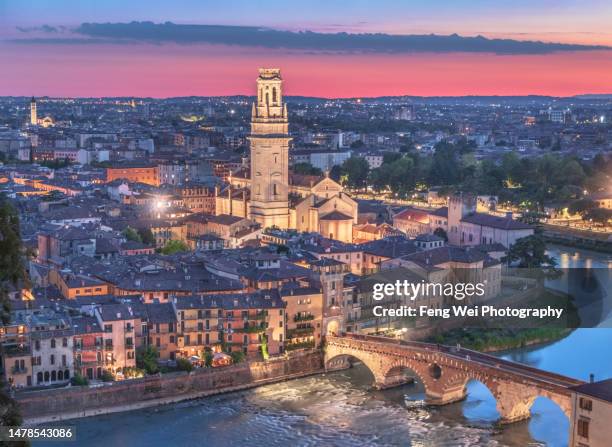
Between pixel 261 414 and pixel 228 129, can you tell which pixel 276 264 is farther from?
pixel 228 129

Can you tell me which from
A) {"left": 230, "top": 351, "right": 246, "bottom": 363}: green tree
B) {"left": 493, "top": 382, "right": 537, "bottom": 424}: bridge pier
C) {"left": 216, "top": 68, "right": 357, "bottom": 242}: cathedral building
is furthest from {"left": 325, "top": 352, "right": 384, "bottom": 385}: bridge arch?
{"left": 216, "top": 68, "right": 357, "bottom": 242}: cathedral building

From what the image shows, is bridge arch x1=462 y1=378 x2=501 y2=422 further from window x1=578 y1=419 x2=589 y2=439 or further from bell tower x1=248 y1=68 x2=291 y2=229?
bell tower x1=248 y1=68 x2=291 y2=229

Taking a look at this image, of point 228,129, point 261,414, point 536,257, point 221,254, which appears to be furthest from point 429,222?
point 228,129

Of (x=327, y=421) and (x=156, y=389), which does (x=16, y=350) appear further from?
(x=327, y=421)

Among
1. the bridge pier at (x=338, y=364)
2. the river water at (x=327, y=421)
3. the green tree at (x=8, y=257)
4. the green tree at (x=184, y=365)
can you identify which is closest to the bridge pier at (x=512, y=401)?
the river water at (x=327, y=421)

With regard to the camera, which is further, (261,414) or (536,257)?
(536,257)

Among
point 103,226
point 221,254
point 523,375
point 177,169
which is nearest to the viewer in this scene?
point 523,375

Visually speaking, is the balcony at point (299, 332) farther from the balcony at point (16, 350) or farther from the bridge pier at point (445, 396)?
the balcony at point (16, 350)
